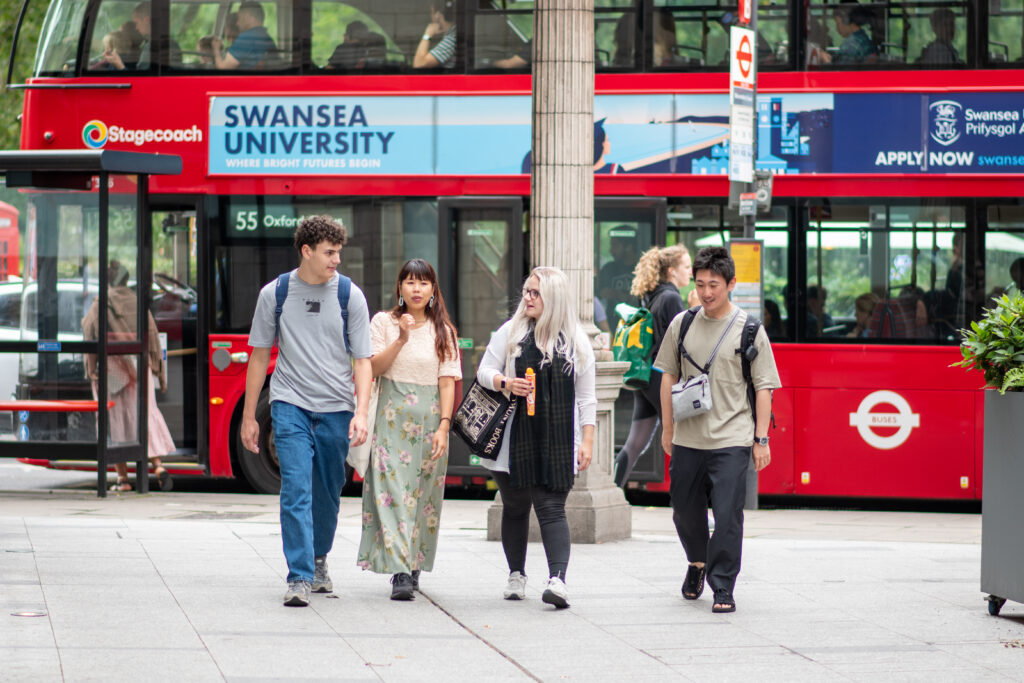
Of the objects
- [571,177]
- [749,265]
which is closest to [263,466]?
[749,265]

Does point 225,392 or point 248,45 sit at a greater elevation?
point 248,45

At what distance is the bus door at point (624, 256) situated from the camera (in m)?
11.9

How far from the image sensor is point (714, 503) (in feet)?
24.0

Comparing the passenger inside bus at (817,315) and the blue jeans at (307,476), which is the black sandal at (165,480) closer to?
the passenger inside bus at (817,315)

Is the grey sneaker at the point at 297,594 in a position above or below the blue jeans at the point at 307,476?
below

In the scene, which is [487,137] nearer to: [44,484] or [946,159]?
[946,159]

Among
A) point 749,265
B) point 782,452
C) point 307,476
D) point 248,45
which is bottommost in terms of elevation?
point 782,452

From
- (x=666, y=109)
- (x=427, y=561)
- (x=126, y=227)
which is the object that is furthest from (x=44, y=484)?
(x=427, y=561)

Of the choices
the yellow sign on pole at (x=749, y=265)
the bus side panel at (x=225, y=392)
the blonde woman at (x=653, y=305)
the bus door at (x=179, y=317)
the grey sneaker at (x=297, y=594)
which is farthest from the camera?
the bus door at (x=179, y=317)

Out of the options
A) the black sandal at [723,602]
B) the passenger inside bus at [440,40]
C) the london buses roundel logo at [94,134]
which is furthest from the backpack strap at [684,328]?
the london buses roundel logo at [94,134]

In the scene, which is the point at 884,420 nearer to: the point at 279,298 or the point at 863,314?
the point at 863,314

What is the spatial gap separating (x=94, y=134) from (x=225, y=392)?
2296 millimetres

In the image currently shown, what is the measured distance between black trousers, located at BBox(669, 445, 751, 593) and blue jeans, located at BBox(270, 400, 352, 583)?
1612 millimetres

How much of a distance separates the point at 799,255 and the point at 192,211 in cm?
479
